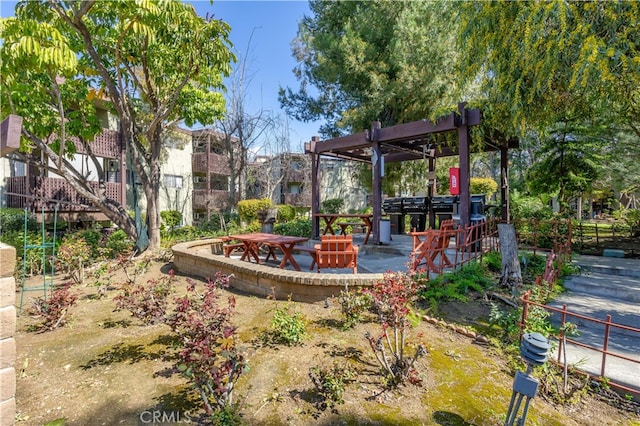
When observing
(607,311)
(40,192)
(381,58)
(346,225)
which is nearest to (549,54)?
(607,311)

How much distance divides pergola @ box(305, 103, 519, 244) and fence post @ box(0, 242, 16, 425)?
23.8 ft

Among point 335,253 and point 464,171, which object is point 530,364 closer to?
point 335,253

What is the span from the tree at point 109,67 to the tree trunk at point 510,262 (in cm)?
710

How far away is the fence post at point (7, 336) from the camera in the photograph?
171 cm

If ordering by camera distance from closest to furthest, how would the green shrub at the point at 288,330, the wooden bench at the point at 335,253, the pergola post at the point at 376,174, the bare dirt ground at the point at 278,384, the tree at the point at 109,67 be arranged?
the bare dirt ground at the point at 278,384, the green shrub at the point at 288,330, the wooden bench at the point at 335,253, the tree at the point at 109,67, the pergola post at the point at 376,174

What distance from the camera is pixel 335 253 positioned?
553 centimetres

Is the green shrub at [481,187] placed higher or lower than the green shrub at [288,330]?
higher

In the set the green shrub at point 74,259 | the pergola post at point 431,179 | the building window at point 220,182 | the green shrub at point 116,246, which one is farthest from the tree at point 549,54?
the building window at point 220,182

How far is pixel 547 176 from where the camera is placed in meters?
10.3

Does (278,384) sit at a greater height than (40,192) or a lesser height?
lesser

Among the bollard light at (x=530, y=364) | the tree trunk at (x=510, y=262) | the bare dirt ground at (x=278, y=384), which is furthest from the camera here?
the tree trunk at (x=510, y=262)

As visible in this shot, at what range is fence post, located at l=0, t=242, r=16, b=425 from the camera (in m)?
1.71

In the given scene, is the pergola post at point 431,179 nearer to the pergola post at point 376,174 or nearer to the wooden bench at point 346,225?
the wooden bench at point 346,225

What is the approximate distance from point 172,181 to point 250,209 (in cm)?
708
